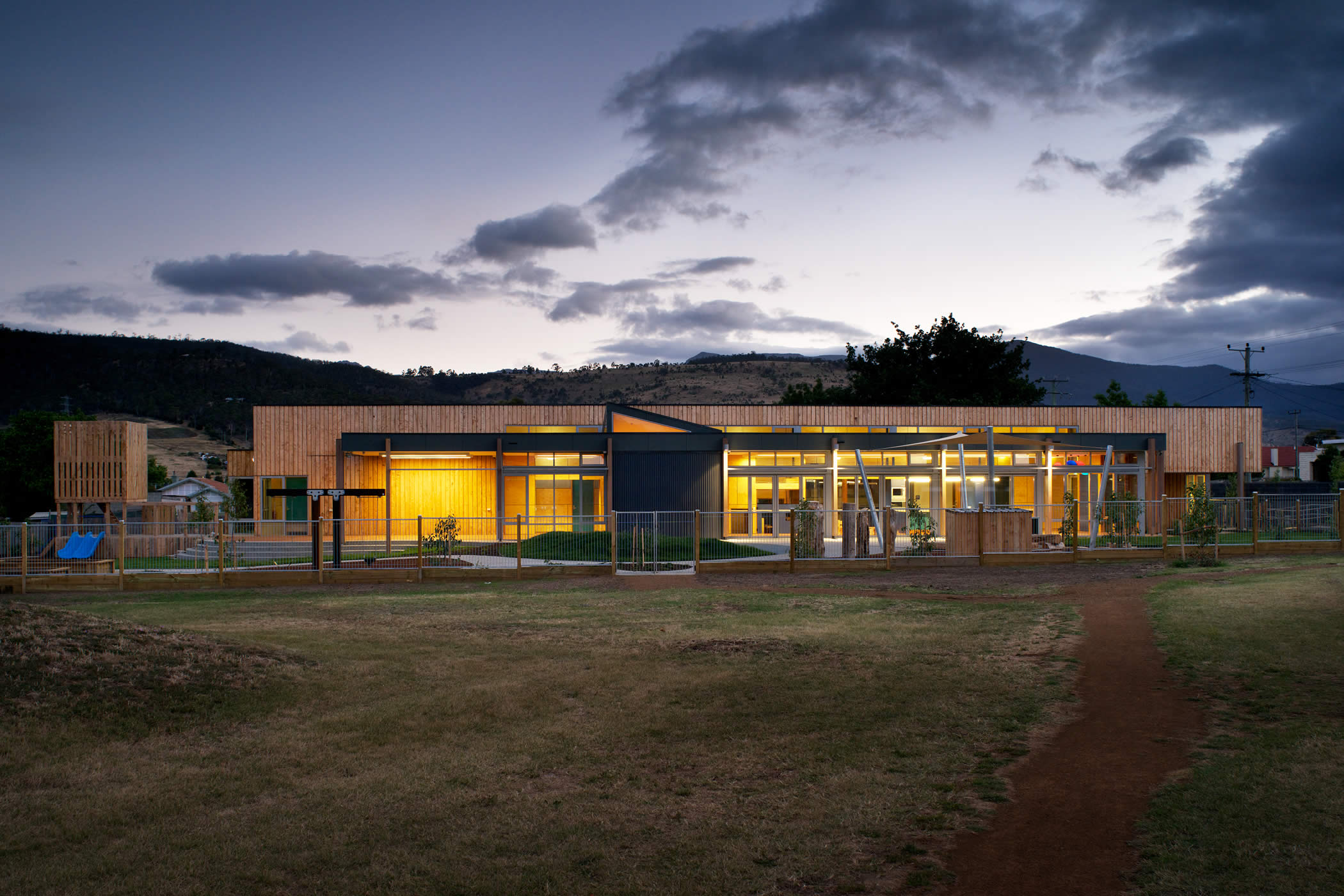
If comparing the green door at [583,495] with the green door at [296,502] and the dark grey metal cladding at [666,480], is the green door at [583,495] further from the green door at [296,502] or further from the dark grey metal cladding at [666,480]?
the green door at [296,502]

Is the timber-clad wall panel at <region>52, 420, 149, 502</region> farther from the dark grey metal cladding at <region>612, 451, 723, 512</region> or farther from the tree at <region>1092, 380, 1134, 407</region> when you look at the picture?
the tree at <region>1092, 380, 1134, 407</region>

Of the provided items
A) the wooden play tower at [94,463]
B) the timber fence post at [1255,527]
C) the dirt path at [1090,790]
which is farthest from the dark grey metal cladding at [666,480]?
the dirt path at [1090,790]

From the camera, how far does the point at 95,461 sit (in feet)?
107

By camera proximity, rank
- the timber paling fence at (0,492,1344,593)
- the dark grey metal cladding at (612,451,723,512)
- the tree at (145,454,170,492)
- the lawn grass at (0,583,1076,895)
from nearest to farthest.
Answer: the lawn grass at (0,583,1076,895)
the timber paling fence at (0,492,1344,593)
the dark grey metal cladding at (612,451,723,512)
the tree at (145,454,170,492)

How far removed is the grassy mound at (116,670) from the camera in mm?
8672

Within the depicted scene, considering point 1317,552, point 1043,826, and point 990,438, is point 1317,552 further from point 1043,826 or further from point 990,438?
point 1043,826

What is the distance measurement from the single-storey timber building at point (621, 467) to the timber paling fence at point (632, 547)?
420cm

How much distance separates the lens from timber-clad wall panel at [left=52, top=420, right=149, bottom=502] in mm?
32406

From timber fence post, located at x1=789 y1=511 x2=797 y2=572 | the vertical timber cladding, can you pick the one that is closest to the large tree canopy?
the vertical timber cladding

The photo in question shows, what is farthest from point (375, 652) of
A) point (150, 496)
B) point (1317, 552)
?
point (150, 496)

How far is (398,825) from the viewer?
6367 mm

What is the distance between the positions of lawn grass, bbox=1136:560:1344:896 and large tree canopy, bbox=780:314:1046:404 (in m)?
51.5

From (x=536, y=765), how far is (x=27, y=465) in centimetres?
6139

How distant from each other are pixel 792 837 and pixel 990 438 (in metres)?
22.9
